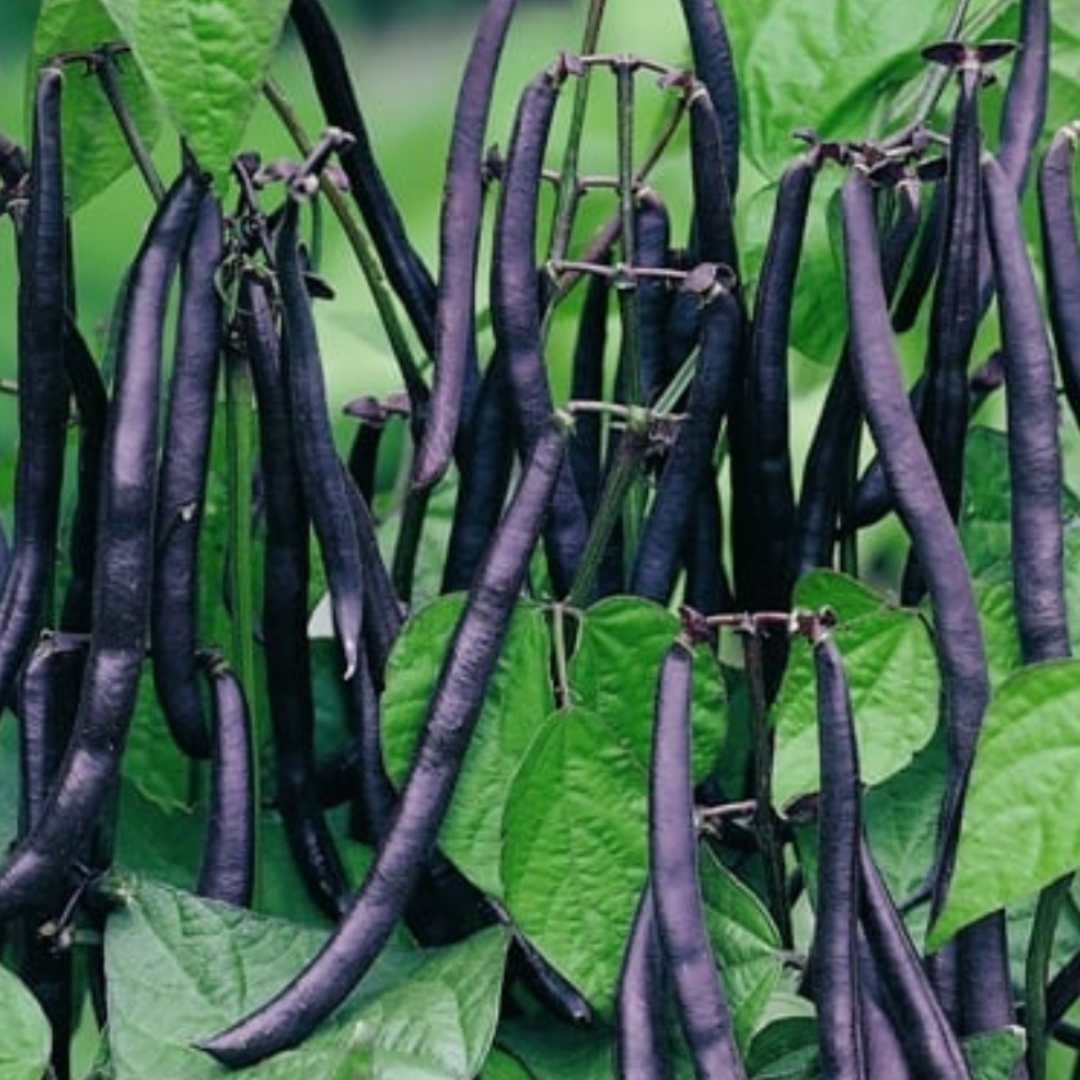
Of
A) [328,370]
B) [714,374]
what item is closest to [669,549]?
[714,374]

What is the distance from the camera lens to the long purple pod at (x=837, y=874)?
0.55m

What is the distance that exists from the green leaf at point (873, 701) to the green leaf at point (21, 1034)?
18cm

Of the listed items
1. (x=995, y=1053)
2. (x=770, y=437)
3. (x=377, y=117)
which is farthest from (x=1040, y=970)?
(x=377, y=117)

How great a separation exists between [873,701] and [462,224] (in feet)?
0.51

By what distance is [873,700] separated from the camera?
0.61m

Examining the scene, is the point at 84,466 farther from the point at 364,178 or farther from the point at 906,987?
the point at 906,987

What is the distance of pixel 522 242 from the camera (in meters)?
0.63

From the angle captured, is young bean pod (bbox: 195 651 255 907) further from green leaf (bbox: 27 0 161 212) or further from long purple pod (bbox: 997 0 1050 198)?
long purple pod (bbox: 997 0 1050 198)

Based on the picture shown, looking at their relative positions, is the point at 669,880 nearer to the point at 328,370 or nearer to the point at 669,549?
the point at 669,549

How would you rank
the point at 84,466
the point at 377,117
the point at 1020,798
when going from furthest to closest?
the point at 377,117, the point at 84,466, the point at 1020,798

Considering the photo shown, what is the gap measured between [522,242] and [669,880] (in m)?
0.16

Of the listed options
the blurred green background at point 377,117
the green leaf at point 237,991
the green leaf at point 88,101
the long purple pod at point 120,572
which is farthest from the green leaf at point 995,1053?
the blurred green background at point 377,117

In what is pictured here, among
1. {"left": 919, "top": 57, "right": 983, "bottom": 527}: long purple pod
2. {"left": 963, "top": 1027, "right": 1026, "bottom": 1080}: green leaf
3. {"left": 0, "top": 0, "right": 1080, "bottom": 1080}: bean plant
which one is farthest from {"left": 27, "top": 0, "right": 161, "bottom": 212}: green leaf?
{"left": 963, "top": 1027, "right": 1026, "bottom": 1080}: green leaf

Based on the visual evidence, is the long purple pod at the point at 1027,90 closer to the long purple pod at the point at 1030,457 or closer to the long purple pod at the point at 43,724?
the long purple pod at the point at 1030,457
